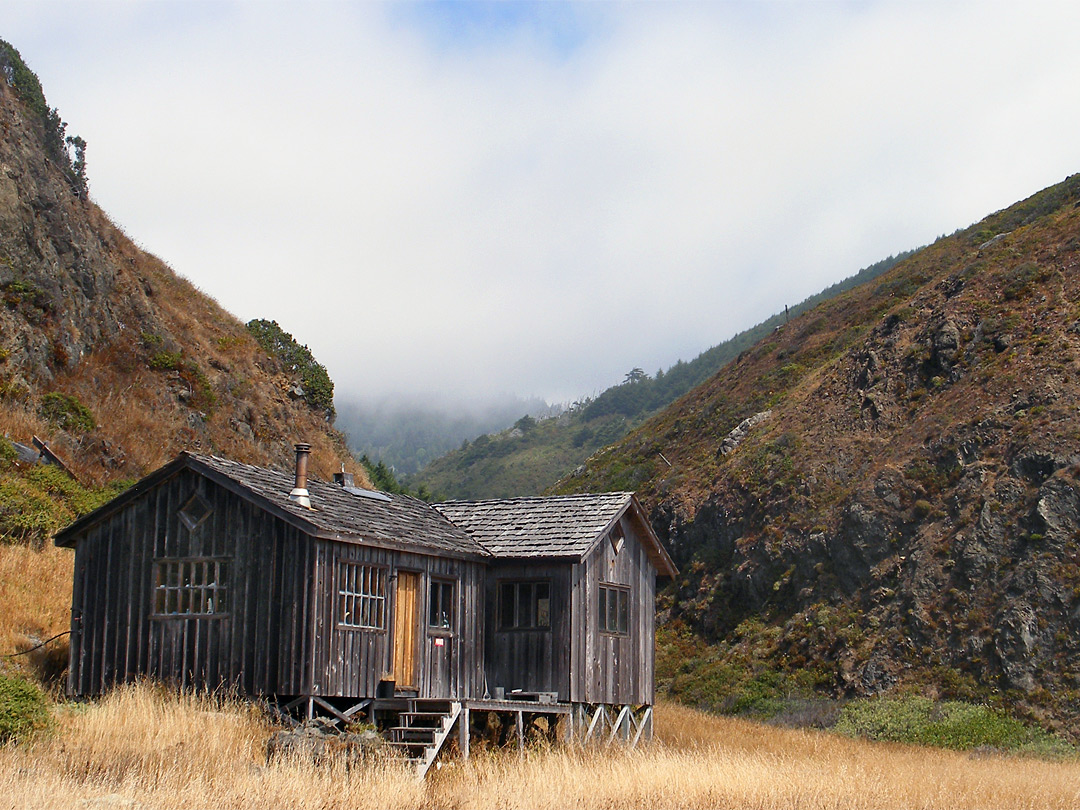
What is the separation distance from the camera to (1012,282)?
1965 inches

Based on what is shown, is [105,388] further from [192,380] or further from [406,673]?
[406,673]

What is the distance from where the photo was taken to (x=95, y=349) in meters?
40.4

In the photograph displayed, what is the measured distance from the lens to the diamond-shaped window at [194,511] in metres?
22.3

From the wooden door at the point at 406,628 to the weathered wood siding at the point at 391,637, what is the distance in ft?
0.50

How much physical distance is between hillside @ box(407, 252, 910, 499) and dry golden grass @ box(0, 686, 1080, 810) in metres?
103

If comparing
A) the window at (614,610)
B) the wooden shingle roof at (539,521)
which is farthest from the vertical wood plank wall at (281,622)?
the window at (614,610)

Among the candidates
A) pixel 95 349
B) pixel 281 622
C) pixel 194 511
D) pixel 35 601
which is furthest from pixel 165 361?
pixel 281 622

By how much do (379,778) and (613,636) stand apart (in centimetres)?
1145

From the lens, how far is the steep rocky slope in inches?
1425

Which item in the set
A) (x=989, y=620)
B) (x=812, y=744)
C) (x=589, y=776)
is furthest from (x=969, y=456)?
(x=589, y=776)

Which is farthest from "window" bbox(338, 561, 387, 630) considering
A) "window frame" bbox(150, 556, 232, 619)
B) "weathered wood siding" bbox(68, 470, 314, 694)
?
"window frame" bbox(150, 556, 232, 619)

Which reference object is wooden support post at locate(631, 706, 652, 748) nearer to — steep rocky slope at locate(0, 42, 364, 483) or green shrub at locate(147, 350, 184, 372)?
steep rocky slope at locate(0, 42, 364, 483)

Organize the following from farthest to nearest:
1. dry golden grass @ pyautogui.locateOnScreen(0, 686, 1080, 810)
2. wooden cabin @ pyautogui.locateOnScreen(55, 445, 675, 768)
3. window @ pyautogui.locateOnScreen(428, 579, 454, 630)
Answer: window @ pyautogui.locateOnScreen(428, 579, 454, 630)
wooden cabin @ pyautogui.locateOnScreen(55, 445, 675, 768)
dry golden grass @ pyautogui.locateOnScreen(0, 686, 1080, 810)

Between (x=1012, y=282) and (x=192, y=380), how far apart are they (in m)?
35.9
